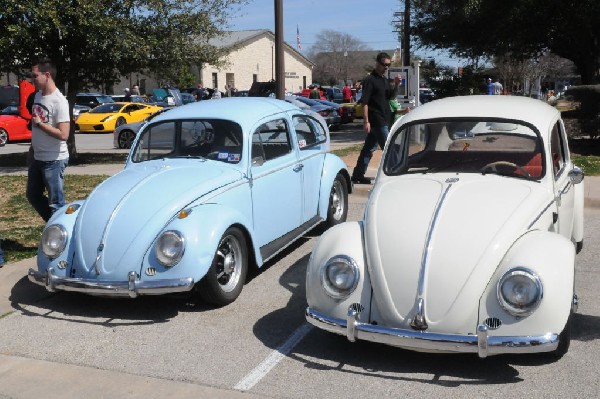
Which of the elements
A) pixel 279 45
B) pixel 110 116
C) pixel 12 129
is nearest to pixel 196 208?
pixel 279 45

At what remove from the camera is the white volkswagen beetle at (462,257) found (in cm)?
418

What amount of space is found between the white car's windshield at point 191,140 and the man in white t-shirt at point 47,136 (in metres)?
0.75

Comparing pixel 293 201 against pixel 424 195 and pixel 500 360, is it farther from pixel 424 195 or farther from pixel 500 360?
pixel 500 360

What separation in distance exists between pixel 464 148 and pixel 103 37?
1016 centimetres

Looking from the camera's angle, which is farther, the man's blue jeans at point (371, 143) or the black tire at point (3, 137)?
the black tire at point (3, 137)

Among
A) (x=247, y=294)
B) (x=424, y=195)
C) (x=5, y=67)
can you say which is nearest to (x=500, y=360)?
(x=424, y=195)

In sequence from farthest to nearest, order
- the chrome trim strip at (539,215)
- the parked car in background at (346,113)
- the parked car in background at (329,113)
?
the parked car in background at (346,113), the parked car in background at (329,113), the chrome trim strip at (539,215)

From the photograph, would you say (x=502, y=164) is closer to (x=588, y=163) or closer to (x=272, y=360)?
(x=272, y=360)

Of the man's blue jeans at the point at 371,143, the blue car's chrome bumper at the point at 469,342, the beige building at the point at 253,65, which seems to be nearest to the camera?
the blue car's chrome bumper at the point at 469,342

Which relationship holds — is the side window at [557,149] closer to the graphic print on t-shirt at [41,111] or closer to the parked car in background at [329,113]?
the graphic print on t-shirt at [41,111]

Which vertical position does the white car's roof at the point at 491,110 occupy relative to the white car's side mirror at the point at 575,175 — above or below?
above

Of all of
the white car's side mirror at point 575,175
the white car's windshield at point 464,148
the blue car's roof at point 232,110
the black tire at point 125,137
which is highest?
the blue car's roof at point 232,110

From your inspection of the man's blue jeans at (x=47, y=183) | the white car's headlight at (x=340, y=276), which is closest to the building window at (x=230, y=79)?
the man's blue jeans at (x=47, y=183)

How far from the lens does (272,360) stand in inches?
187
